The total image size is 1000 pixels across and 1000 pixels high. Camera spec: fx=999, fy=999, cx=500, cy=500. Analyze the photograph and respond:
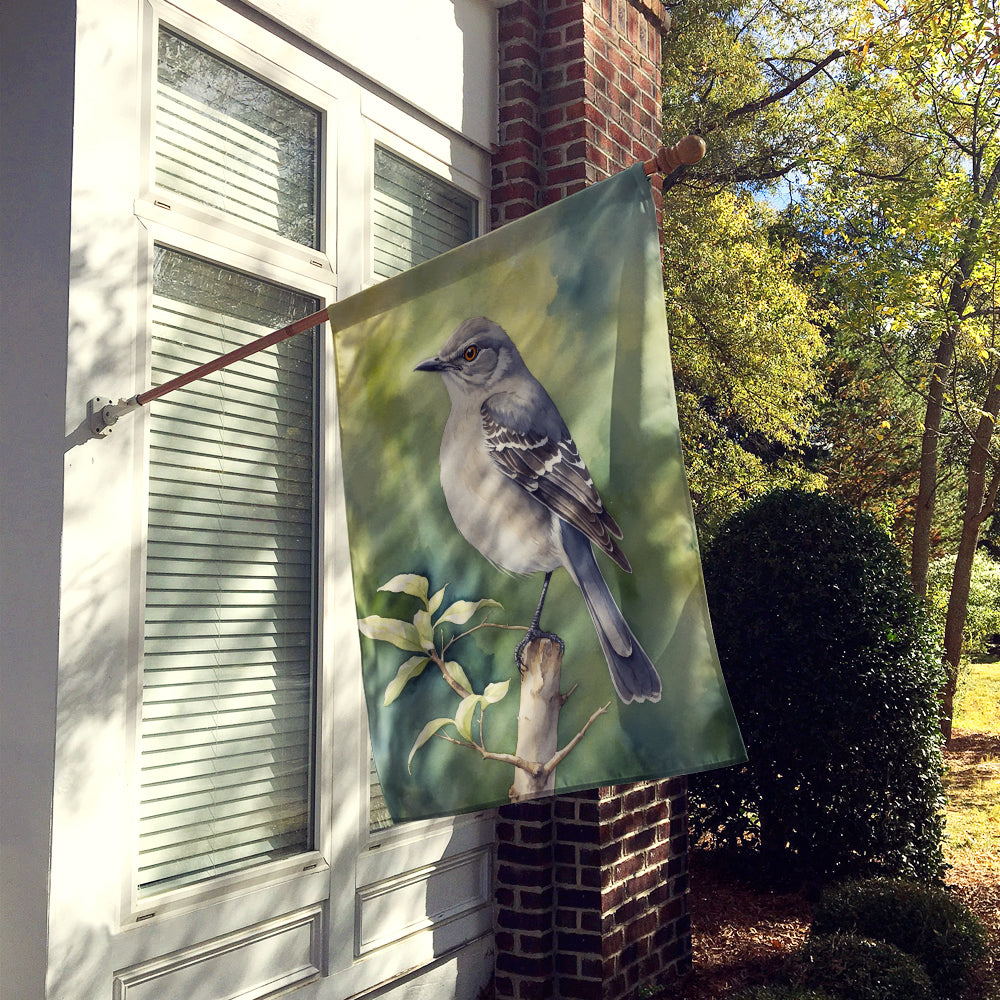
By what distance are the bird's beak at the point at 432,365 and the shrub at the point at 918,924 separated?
3.48 meters

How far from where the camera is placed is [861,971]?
13.4 feet

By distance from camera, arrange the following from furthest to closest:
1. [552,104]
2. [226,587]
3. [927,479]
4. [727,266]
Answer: [727,266] → [927,479] → [552,104] → [226,587]

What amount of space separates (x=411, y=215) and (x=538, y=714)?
2633mm

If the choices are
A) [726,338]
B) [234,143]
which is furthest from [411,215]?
[726,338]

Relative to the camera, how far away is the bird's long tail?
225 centimetres

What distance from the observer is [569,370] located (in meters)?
2.39

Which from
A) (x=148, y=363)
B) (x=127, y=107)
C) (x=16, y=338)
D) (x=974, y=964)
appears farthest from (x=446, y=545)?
(x=974, y=964)

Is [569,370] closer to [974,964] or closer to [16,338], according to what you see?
[16,338]

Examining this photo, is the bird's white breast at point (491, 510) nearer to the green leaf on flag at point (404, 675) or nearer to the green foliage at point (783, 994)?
the green leaf on flag at point (404, 675)

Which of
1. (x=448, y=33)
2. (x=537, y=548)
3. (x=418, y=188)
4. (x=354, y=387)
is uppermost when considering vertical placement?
(x=448, y=33)

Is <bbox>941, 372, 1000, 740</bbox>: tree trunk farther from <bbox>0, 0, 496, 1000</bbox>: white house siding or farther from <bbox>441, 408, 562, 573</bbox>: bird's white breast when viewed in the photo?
<bbox>441, 408, 562, 573</bbox>: bird's white breast

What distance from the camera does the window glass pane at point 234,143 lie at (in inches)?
126

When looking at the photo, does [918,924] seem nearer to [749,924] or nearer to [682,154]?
[749,924]

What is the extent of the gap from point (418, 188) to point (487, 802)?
288cm
